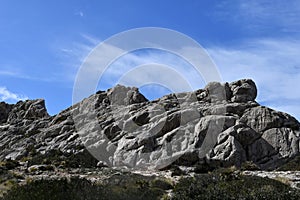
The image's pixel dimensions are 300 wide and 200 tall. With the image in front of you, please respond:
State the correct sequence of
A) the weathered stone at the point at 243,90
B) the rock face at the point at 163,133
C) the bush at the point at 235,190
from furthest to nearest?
the weathered stone at the point at 243,90 < the rock face at the point at 163,133 < the bush at the point at 235,190

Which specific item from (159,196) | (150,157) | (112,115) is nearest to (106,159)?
(150,157)

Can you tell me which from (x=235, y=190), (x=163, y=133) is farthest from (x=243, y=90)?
(x=235, y=190)

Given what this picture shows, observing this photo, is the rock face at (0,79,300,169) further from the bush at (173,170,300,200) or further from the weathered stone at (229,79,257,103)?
the bush at (173,170,300,200)

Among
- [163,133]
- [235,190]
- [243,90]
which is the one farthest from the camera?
[243,90]

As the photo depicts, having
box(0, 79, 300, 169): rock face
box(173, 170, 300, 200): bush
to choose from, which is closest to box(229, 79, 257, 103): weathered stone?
box(0, 79, 300, 169): rock face

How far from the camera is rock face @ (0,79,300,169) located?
41.2 meters

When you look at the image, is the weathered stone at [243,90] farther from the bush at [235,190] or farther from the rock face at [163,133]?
the bush at [235,190]

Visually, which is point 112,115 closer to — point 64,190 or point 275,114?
point 275,114

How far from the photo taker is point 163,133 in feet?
156

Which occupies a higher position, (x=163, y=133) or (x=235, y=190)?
(x=163, y=133)

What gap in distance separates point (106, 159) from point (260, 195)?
100ft

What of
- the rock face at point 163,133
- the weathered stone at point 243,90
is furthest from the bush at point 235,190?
the weathered stone at point 243,90

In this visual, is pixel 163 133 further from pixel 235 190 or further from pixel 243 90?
pixel 235 190

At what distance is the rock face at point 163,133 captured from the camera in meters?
41.2
